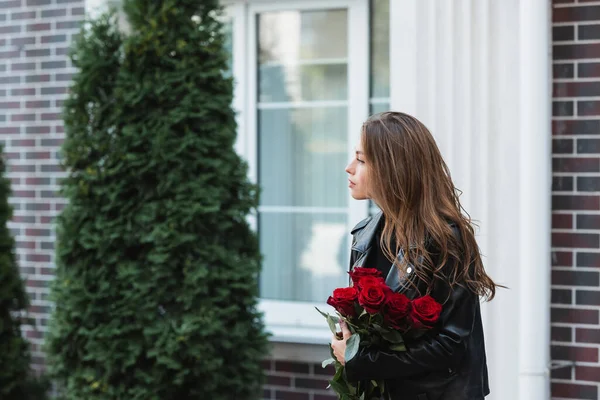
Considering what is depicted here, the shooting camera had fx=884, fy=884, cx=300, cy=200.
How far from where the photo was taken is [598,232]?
392 centimetres

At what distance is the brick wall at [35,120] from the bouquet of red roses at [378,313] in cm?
336

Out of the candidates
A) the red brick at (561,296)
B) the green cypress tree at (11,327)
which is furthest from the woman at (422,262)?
the green cypress tree at (11,327)

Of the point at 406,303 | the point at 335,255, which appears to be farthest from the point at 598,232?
the point at 406,303

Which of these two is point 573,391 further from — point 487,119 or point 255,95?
point 255,95

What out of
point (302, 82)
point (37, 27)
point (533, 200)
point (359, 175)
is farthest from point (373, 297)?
point (37, 27)

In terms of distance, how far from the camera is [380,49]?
194 inches

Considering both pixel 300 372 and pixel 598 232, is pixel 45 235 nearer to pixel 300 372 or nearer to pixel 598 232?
pixel 300 372

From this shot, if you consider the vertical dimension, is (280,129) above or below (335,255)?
above

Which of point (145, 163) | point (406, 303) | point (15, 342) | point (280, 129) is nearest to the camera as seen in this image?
point (406, 303)

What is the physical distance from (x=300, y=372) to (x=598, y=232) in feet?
6.10

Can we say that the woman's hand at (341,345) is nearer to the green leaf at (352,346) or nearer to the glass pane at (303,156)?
the green leaf at (352,346)

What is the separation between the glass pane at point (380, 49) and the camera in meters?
4.91

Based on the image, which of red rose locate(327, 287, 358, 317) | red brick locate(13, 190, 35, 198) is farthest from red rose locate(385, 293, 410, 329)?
red brick locate(13, 190, 35, 198)

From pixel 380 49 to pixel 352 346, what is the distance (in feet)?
9.50
